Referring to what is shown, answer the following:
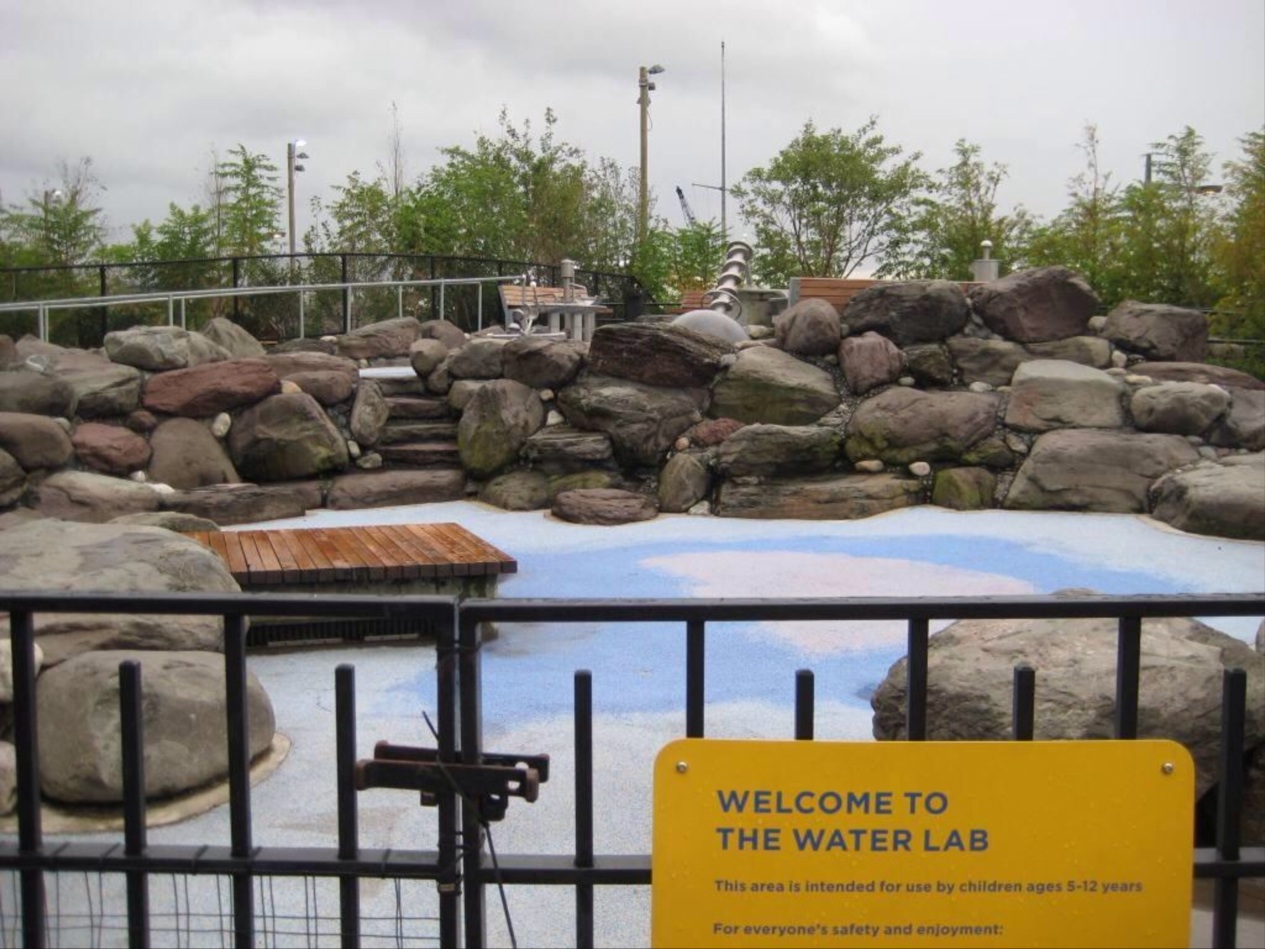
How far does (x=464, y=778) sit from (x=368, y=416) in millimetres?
8373

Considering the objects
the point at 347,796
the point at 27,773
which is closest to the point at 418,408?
the point at 27,773

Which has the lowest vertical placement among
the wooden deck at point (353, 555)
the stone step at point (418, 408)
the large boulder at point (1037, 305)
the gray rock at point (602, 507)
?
the gray rock at point (602, 507)

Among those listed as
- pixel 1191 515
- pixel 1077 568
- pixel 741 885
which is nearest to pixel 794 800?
pixel 741 885

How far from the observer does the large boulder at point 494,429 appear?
9711 millimetres

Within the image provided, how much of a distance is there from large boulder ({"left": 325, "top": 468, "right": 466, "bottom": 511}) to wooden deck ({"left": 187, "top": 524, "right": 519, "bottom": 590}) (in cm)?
253

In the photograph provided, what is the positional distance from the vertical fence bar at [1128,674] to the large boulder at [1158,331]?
953cm

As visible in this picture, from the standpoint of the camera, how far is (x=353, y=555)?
594cm

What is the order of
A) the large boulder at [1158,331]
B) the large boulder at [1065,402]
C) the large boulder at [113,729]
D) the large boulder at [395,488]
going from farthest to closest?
the large boulder at [1158,331]
the large boulder at [1065,402]
the large boulder at [395,488]
the large boulder at [113,729]

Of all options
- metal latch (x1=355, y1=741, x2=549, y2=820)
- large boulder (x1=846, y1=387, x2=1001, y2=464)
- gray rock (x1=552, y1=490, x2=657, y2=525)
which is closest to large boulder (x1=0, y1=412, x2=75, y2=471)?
gray rock (x1=552, y1=490, x2=657, y2=525)

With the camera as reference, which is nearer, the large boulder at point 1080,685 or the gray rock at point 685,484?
the large boulder at point 1080,685

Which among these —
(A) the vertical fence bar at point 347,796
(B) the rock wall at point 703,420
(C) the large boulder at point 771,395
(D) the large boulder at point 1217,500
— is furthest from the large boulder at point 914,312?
(A) the vertical fence bar at point 347,796

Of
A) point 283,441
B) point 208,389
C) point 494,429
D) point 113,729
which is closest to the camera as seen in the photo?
point 113,729

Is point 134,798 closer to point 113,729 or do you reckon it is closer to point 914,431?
point 113,729

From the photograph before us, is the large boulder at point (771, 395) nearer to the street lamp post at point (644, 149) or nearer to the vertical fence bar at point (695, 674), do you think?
the vertical fence bar at point (695, 674)
